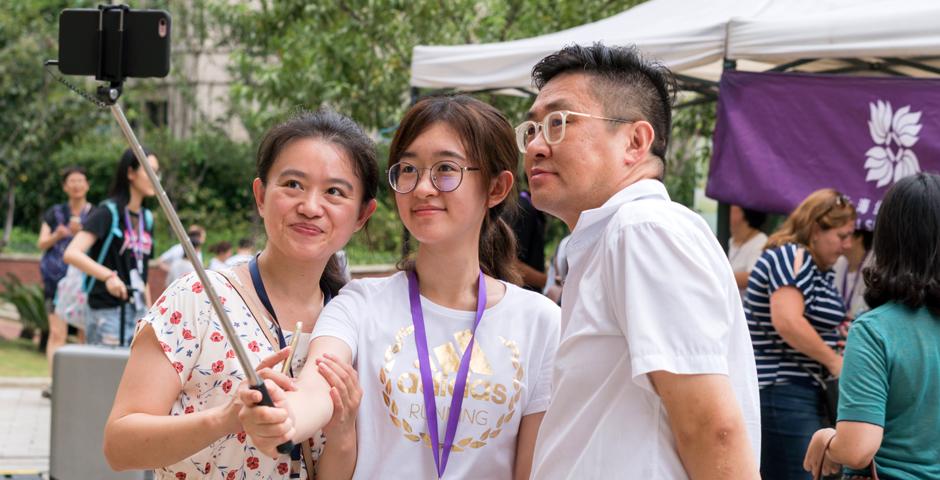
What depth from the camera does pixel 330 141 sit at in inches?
104

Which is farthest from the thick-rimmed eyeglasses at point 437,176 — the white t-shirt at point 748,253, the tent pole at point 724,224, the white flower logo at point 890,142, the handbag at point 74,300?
the handbag at point 74,300

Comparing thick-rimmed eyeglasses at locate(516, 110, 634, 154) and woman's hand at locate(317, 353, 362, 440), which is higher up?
thick-rimmed eyeglasses at locate(516, 110, 634, 154)

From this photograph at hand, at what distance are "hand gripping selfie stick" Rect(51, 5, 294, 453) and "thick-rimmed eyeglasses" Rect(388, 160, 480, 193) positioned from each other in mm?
730

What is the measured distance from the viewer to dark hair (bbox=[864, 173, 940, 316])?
→ 3.16 m

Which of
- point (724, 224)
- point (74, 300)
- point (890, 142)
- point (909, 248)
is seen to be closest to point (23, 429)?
point (74, 300)

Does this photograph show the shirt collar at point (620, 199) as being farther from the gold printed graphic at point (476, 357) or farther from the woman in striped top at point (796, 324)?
the woman in striped top at point (796, 324)

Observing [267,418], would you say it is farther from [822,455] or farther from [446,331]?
[822,455]

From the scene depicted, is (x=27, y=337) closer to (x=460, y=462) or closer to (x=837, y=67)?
(x=837, y=67)

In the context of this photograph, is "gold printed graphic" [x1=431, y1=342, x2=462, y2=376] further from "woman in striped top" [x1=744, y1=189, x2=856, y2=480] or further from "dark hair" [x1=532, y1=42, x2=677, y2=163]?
"woman in striped top" [x1=744, y1=189, x2=856, y2=480]

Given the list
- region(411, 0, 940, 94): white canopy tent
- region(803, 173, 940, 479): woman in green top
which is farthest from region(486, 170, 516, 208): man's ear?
region(411, 0, 940, 94): white canopy tent

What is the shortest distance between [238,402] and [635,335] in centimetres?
78

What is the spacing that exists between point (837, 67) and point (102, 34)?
6019 millimetres

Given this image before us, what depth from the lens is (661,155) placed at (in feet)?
7.47

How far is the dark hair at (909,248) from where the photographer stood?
10.4 ft
